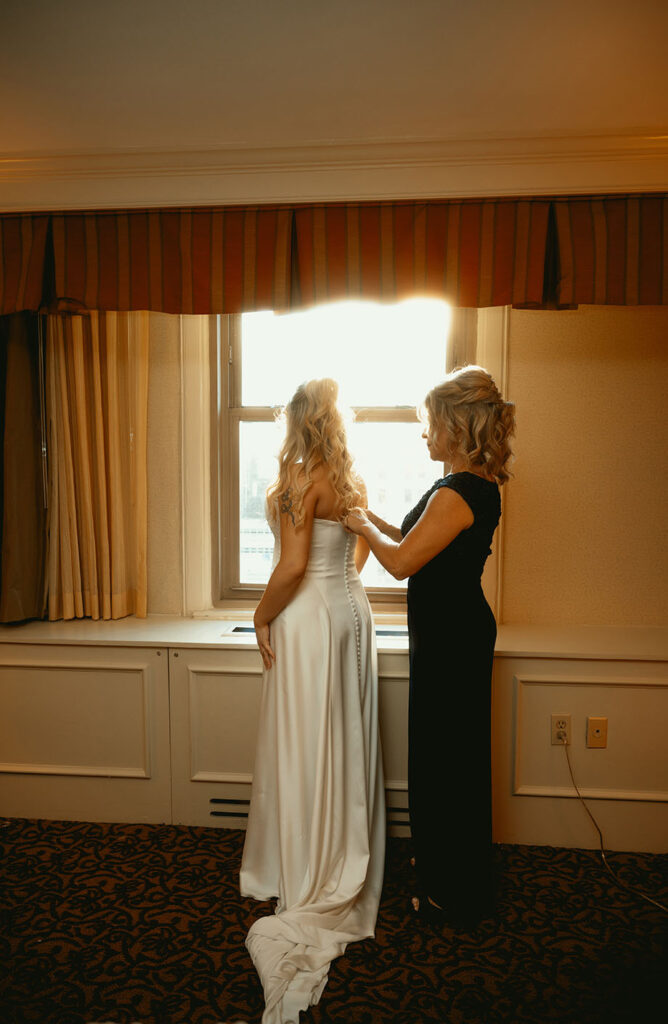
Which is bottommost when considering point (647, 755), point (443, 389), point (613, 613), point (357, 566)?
point (647, 755)

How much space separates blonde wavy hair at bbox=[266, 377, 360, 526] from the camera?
213 cm

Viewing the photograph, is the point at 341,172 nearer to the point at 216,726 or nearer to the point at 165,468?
the point at 165,468

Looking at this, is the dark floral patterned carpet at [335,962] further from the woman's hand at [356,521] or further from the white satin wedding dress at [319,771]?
the woman's hand at [356,521]

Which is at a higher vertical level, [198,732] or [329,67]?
[329,67]

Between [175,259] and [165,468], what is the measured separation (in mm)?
888

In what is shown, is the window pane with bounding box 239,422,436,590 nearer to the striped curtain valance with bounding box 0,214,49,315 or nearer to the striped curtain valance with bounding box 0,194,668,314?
the striped curtain valance with bounding box 0,194,668,314

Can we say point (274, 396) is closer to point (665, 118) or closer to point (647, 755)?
point (665, 118)

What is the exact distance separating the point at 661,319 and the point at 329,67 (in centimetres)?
165

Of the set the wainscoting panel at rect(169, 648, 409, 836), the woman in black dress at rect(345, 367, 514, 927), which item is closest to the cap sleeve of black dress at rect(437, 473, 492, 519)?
the woman in black dress at rect(345, 367, 514, 927)

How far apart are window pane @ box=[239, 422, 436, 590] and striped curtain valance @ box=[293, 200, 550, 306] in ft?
2.19

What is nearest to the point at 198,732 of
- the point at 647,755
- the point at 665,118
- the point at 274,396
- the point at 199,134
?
the point at 274,396

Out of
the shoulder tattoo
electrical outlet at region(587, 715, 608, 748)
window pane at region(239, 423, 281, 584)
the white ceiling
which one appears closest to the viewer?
the white ceiling

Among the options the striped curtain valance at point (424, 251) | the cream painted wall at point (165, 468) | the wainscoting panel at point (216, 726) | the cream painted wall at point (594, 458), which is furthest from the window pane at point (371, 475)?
the striped curtain valance at point (424, 251)

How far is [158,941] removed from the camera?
2.05m
